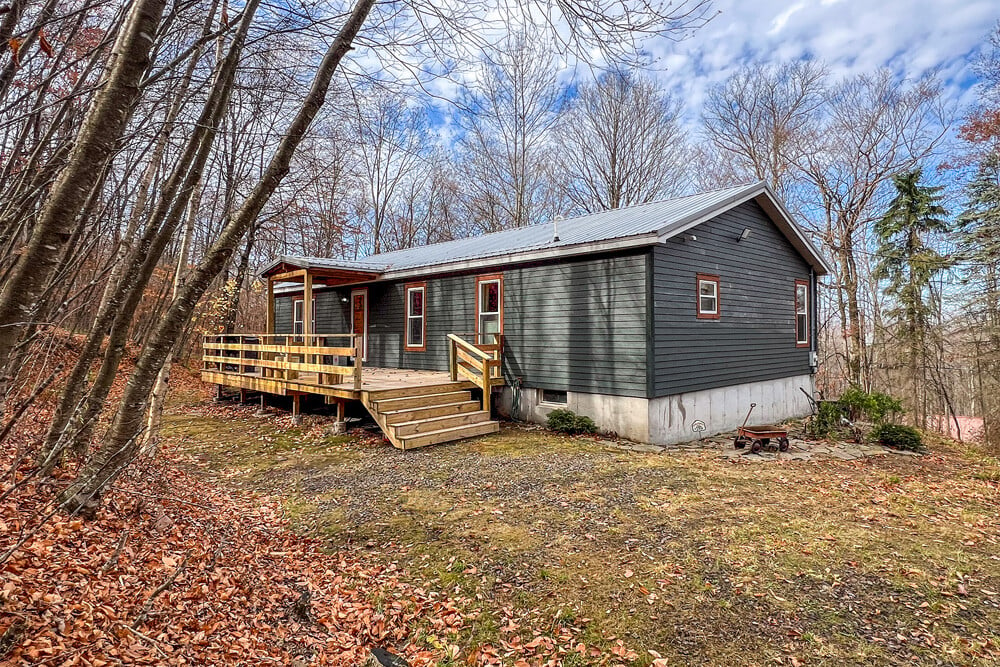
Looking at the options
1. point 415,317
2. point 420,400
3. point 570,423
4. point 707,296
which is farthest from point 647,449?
point 415,317

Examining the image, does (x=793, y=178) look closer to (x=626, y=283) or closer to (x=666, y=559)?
(x=626, y=283)

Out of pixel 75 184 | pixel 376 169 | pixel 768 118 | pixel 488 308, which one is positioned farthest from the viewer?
pixel 376 169

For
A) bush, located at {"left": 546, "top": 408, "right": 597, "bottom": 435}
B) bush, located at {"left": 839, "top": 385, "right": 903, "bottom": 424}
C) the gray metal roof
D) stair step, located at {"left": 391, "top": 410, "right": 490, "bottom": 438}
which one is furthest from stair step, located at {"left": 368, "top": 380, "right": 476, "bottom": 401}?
bush, located at {"left": 839, "top": 385, "right": 903, "bottom": 424}

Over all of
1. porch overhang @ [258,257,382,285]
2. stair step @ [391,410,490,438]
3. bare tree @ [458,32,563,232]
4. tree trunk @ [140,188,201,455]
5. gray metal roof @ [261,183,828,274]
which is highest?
bare tree @ [458,32,563,232]

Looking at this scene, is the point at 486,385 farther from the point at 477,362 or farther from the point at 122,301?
the point at 122,301

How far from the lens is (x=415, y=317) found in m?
13.1

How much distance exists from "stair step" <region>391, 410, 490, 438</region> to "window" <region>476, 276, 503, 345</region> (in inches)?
87.8

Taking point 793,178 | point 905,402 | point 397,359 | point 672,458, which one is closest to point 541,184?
point 793,178

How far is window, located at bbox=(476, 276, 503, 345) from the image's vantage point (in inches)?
442

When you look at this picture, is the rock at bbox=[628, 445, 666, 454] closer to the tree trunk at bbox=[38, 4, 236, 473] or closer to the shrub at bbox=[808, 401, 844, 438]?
the shrub at bbox=[808, 401, 844, 438]

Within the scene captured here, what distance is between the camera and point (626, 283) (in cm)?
929

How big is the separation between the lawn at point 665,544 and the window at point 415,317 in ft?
15.8

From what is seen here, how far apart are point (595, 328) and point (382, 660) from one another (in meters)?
7.49

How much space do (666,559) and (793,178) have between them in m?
19.9
